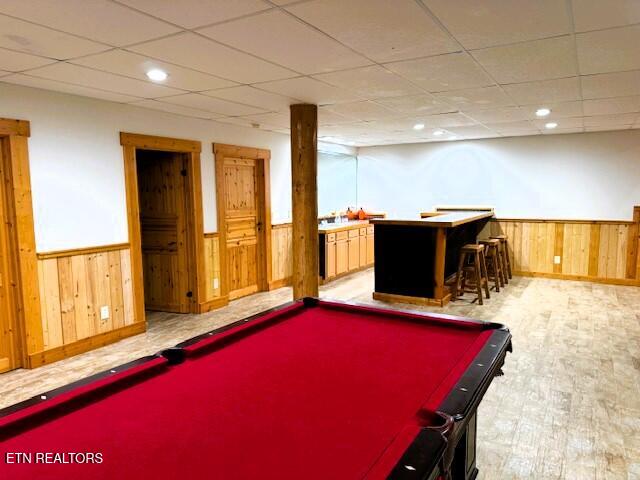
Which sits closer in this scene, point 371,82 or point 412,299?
point 371,82

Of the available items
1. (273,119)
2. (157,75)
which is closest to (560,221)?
(273,119)

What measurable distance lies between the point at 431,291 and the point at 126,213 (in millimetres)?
3593

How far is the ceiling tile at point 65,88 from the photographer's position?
325 centimetres

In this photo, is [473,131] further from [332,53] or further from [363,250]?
[332,53]

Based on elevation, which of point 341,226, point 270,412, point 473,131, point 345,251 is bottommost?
point 345,251

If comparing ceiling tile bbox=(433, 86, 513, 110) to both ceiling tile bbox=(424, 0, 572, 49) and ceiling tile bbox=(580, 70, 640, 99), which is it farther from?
ceiling tile bbox=(424, 0, 572, 49)

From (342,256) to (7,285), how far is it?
178 inches

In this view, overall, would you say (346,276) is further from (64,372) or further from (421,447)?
(421,447)

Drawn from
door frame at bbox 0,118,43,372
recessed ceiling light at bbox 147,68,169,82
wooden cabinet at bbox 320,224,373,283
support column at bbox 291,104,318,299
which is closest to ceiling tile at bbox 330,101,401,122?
support column at bbox 291,104,318,299

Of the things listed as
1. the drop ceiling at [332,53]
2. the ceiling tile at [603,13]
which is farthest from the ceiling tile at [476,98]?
the ceiling tile at [603,13]

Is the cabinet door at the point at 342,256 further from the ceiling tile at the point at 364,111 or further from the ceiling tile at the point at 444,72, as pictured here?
the ceiling tile at the point at 444,72

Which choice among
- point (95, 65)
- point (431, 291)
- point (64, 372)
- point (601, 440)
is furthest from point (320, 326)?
point (431, 291)

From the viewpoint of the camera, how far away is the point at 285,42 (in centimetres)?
249

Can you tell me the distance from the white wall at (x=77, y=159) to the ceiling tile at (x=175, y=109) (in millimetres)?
110
